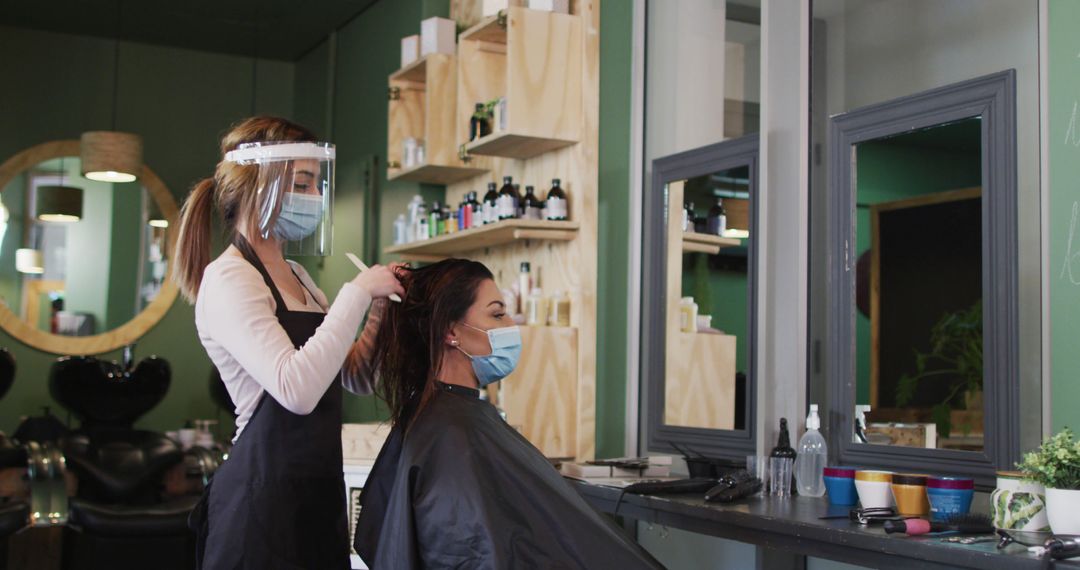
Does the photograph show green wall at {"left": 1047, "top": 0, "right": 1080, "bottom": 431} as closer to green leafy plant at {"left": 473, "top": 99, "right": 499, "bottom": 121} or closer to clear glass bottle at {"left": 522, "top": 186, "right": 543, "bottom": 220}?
clear glass bottle at {"left": 522, "top": 186, "right": 543, "bottom": 220}

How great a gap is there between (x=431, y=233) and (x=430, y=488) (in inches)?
102

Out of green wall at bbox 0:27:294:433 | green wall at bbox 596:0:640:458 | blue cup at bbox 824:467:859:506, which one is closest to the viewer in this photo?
blue cup at bbox 824:467:859:506

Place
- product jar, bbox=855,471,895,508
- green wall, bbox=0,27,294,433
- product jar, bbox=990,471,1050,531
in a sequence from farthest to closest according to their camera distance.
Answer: green wall, bbox=0,27,294,433 → product jar, bbox=855,471,895,508 → product jar, bbox=990,471,1050,531

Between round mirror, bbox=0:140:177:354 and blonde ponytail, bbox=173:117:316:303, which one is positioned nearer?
blonde ponytail, bbox=173:117:316:303

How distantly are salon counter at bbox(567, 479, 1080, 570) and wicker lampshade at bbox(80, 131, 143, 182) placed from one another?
3.98 m

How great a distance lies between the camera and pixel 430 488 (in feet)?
6.88

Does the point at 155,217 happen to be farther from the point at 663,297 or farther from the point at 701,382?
the point at 701,382

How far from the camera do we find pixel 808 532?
2322 mm

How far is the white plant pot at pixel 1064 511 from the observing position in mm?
2018

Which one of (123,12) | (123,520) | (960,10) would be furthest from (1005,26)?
(123,12)

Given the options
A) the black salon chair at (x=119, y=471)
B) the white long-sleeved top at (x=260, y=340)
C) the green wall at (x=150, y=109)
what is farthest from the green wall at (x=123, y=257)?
the white long-sleeved top at (x=260, y=340)

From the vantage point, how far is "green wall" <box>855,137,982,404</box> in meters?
2.63

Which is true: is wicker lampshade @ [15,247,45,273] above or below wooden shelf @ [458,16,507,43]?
below

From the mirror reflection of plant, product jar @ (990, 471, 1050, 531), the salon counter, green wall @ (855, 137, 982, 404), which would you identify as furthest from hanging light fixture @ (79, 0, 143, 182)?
product jar @ (990, 471, 1050, 531)
